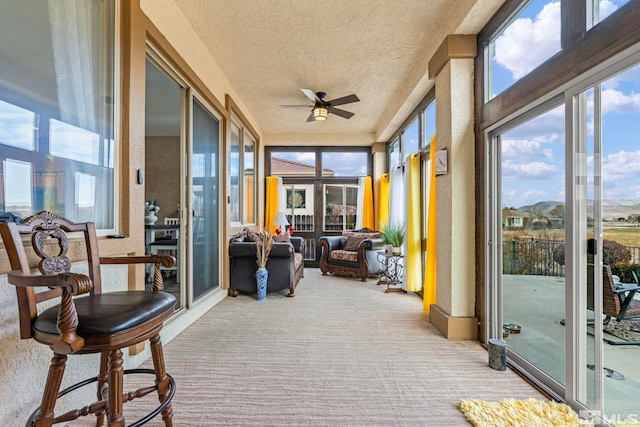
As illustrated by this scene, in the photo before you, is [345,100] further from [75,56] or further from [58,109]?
[58,109]

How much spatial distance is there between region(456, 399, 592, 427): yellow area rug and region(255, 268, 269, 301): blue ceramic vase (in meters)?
2.64

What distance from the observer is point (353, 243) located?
548 cm

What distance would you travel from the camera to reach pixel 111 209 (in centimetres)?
191

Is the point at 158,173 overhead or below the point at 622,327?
overhead

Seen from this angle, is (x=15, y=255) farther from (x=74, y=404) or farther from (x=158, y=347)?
(x=74, y=404)

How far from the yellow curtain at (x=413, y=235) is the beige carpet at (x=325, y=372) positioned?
917mm

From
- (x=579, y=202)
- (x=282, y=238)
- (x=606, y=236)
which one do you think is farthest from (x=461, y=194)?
(x=282, y=238)

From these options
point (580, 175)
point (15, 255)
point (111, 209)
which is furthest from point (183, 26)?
point (580, 175)

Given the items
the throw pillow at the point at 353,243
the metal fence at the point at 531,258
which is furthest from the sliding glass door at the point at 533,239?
the throw pillow at the point at 353,243

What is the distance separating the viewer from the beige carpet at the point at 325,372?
1607 mm

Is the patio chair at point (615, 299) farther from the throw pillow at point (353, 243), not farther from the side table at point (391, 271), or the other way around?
the throw pillow at point (353, 243)

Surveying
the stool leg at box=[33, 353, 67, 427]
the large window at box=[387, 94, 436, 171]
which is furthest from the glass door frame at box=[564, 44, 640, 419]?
the stool leg at box=[33, 353, 67, 427]

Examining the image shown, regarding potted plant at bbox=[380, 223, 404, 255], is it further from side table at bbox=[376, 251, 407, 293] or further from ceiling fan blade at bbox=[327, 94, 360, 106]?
ceiling fan blade at bbox=[327, 94, 360, 106]

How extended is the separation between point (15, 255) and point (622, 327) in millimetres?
2663
